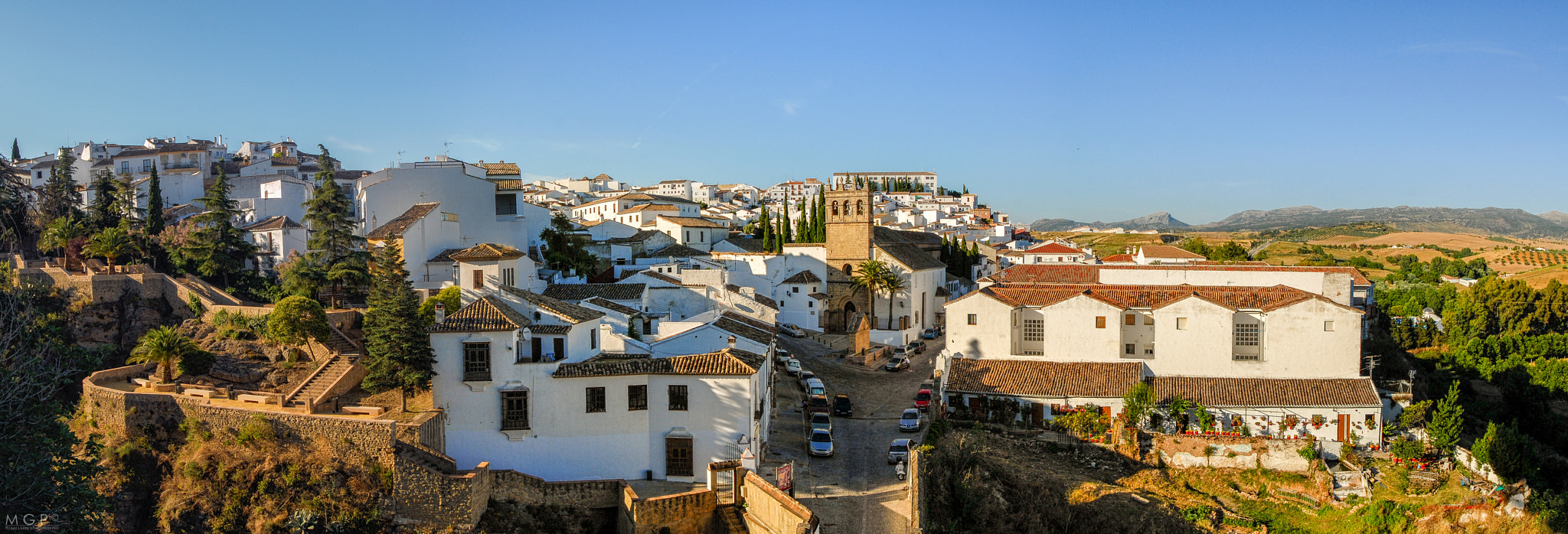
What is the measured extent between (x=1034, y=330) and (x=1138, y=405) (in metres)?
4.71

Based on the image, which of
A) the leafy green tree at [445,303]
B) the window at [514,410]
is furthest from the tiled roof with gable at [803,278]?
the window at [514,410]

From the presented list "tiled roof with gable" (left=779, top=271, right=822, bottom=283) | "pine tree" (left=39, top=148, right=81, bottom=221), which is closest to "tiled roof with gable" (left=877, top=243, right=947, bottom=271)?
"tiled roof with gable" (left=779, top=271, right=822, bottom=283)

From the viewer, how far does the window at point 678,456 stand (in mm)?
19906

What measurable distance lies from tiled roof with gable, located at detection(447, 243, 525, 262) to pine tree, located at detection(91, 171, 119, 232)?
63.5 feet

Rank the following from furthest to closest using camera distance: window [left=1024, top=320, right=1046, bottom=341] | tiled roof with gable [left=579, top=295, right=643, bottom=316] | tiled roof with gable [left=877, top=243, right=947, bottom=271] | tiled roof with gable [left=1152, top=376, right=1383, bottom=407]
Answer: tiled roof with gable [left=877, top=243, right=947, bottom=271] < window [left=1024, top=320, right=1046, bottom=341] < tiled roof with gable [left=579, top=295, right=643, bottom=316] < tiled roof with gable [left=1152, top=376, right=1383, bottom=407]

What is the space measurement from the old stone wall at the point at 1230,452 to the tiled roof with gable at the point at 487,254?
21270mm

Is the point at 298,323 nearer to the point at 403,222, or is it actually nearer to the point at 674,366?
the point at 403,222

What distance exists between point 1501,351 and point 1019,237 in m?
48.8

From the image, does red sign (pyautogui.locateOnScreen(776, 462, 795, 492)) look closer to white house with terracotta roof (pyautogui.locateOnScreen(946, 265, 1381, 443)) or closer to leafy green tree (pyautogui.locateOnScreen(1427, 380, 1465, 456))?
white house with terracotta roof (pyautogui.locateOnScreen(946, 265, 1381, 443))

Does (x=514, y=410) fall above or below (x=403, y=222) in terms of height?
below

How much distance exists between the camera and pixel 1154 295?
28.5 metres

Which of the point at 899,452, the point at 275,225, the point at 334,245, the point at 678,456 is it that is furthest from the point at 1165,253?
the point at 275,225

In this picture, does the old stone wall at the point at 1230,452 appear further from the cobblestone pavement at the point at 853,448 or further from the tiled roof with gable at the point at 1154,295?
the cobblestone pavement at the point at 853,448

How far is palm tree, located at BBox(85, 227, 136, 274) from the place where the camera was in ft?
107
